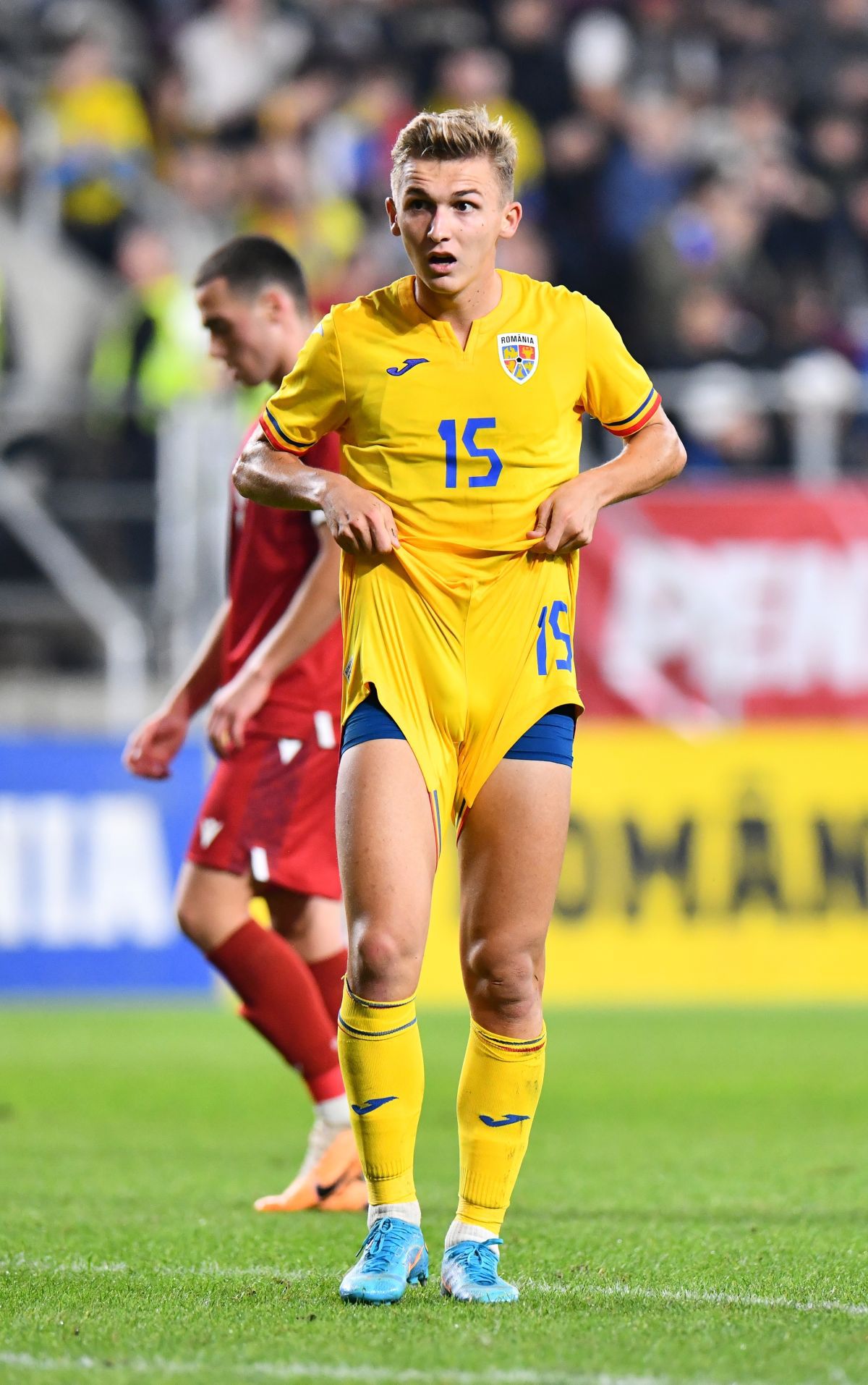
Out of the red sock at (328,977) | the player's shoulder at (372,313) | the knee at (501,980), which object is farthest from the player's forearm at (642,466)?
the red sock at (328,977)

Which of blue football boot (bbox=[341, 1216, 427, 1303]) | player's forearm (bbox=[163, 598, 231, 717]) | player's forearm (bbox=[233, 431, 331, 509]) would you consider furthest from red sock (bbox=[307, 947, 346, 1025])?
player's forearm (bbox=[233, 431, 331, 509])

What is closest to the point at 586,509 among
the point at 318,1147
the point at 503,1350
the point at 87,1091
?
the point at 503,1350

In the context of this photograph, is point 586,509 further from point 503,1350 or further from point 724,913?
point 724,913

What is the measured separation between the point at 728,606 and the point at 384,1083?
8.51 m

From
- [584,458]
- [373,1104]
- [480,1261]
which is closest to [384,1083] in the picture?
[373,1104]

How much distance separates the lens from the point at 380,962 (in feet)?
13.0

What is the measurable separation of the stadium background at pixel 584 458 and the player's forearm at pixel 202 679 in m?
5.42

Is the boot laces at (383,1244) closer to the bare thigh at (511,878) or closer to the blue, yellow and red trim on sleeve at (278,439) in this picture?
the bare thigh at (511,878)

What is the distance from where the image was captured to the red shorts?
566cm

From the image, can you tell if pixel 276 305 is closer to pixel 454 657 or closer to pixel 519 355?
pixel 519 355

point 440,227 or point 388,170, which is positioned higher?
point 388,170

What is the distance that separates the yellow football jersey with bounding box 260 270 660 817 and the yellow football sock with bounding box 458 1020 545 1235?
0.52 m

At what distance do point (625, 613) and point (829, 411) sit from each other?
74.7 inches

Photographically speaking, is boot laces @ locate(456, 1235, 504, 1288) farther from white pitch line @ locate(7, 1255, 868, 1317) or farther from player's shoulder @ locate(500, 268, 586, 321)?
player's shoulder @ locate(500, 268, 586, 321)
